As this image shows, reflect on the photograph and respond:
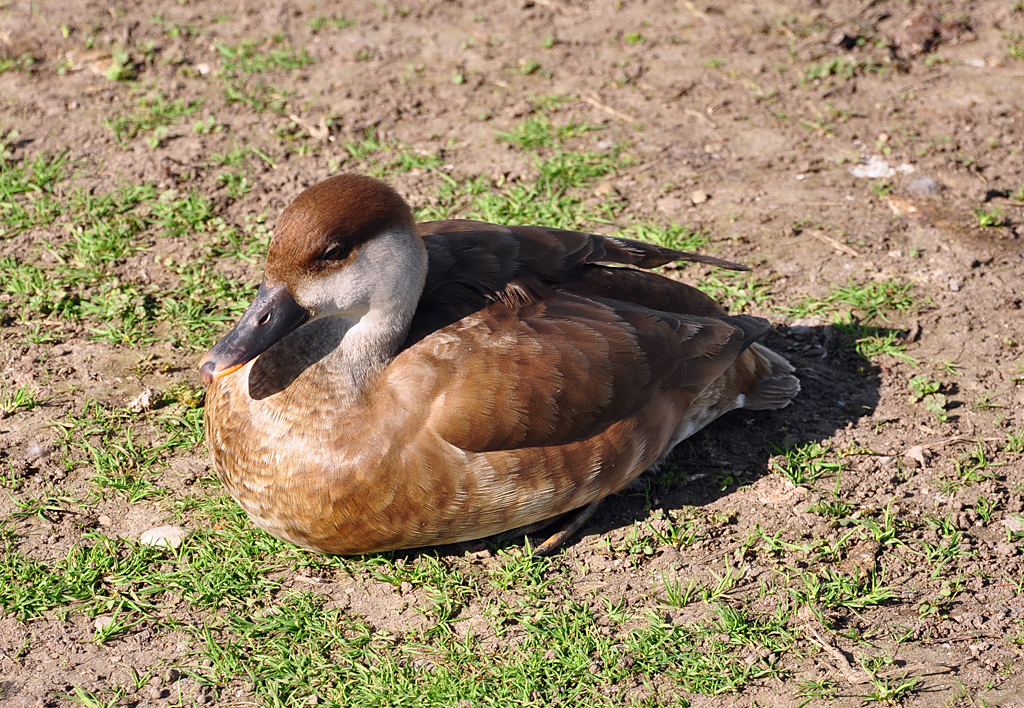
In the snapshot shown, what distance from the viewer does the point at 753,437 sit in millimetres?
3938

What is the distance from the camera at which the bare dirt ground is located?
3.12 metres

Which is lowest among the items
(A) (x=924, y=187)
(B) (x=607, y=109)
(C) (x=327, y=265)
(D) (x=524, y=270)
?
(A) (x=924, y=187)

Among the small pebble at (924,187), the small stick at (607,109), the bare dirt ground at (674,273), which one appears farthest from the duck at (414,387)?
the small stick at (607,109)

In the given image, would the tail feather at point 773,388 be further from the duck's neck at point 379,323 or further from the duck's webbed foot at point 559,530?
the duck's neck at point 379,323

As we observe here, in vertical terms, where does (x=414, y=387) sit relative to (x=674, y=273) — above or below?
above

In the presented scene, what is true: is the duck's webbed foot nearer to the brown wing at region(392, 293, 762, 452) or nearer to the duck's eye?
the brown wing at region(392, 293, 762, 452)

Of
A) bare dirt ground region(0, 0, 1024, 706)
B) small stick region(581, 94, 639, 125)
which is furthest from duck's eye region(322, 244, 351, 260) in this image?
small stick region(581, 94, 639, 125)

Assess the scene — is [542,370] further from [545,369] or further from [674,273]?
[674,273]

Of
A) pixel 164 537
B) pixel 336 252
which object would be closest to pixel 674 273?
pixel 336 252

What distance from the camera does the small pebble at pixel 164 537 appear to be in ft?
11.1

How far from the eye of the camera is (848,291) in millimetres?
4559

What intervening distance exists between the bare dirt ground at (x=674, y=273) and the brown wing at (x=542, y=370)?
54cm

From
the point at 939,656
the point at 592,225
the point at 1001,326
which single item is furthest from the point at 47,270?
the point at 1001,326

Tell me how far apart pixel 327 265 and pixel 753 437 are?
194cm
